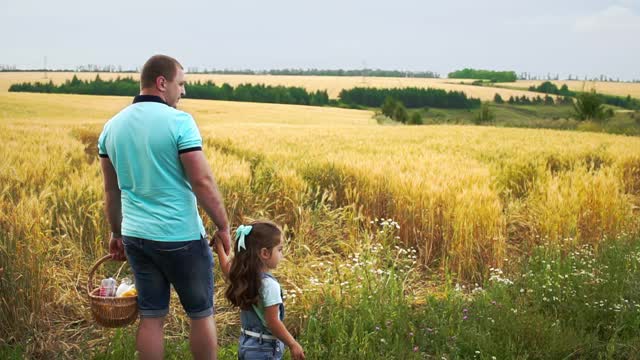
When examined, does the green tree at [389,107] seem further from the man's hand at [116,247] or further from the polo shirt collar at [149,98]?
the polo shirt collar at [149,98]

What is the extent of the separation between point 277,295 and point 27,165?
14.3ft

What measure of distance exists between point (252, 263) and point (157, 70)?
1039 mm

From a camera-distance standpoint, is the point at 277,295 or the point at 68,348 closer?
the point at 277,295

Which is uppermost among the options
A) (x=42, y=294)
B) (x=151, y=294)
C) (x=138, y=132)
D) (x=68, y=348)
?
(x=138, y=132)

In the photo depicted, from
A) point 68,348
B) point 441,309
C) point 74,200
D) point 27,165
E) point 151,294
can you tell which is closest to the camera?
point 151,294

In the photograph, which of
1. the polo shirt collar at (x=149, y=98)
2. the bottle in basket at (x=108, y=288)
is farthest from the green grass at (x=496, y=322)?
the polo shirt collar at (x=149, y=98)

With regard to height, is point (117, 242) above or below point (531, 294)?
above

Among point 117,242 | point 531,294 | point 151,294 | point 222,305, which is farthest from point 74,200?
point 531,294

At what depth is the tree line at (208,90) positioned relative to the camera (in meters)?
43.5

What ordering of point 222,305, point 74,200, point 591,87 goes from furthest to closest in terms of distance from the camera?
point 591,87 → point 74,200 → point 222,305

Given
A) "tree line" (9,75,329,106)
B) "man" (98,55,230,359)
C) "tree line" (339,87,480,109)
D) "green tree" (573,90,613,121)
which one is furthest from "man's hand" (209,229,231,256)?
"tree line" (339,87,480,109)

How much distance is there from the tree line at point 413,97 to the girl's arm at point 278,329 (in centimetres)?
6304

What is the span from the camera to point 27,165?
20.7 feet

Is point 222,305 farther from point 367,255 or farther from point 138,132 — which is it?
point 138,132
